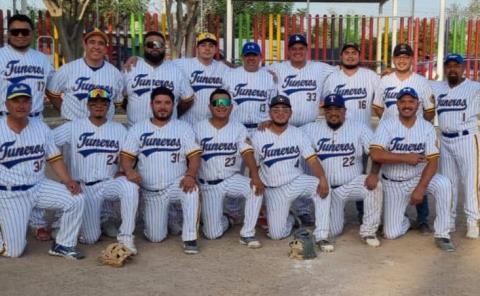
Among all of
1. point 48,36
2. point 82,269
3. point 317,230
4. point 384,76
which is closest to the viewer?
point 82,269

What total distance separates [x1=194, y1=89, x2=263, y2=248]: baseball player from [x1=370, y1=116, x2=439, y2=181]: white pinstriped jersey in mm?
1274

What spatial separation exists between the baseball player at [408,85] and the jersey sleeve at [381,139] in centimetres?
44

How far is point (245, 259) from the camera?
567cm

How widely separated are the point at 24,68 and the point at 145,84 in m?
1.19

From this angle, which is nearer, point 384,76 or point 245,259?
point 245,259

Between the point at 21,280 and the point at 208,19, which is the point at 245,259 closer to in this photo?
the point at 21,280

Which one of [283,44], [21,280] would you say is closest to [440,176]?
[21,280]

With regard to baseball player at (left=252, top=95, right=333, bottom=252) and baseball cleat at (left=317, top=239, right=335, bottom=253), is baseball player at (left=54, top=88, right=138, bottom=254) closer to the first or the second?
baseball player at (left=252, top=95, right=333, bottom=252)

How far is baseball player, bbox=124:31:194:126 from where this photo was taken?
6633 millimetres

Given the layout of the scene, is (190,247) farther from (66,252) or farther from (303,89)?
(303,89)

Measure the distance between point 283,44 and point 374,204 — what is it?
43.1 feet

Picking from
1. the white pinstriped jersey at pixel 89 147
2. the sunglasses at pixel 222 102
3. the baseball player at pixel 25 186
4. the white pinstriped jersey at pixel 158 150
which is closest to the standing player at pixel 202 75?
the sunglasses at pixel 222 102

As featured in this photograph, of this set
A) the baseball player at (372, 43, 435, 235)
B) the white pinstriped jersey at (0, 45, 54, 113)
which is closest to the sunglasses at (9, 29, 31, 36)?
the white pinstriped jersey at (0, 45, 54, 113)

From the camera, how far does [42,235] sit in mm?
6254
